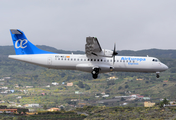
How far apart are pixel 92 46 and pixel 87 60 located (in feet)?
12.1

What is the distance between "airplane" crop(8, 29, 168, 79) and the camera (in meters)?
40.6

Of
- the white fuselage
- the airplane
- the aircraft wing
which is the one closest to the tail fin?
the airplane

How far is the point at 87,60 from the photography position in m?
40.9

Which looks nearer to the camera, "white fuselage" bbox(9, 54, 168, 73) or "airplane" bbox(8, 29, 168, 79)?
"airplane" bbox(8, 29, 168, 79)

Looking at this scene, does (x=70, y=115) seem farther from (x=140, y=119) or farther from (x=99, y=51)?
(x=99, y=51)

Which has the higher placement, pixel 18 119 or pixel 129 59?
pixel 129 59

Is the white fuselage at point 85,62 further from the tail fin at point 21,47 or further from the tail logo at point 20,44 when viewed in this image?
the tail logo at point 20,44

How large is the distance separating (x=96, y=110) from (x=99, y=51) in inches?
3480

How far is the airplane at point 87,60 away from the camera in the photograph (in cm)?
4059

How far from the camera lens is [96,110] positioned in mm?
123375

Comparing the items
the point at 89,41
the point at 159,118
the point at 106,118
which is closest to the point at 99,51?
the point at 89,41

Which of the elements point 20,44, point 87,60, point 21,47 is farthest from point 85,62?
point 20,44

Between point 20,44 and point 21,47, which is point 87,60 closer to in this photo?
point 21,47

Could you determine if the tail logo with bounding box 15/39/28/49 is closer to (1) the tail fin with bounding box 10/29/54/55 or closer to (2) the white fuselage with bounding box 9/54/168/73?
(1) the tail fin with bounding box 10/29/54/55
